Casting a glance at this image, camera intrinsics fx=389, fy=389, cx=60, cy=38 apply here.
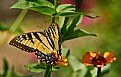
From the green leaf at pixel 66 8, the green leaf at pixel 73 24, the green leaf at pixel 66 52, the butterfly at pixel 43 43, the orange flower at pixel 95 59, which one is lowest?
the orange flower at pixel 95 59

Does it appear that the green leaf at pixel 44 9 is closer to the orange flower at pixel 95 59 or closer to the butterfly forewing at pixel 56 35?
the butterfly forewing at pixel 56 35

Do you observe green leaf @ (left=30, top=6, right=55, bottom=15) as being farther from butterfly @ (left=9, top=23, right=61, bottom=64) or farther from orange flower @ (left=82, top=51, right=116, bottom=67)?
orange flower @ (left=82, top=51, right=116, bottom=67)

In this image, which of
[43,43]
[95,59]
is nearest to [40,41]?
[43,43]

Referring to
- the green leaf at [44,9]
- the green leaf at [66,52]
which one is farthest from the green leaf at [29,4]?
the green leaf at [66,52]

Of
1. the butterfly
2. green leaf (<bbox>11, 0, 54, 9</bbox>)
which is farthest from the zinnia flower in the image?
green leaf (<bbox>11, 0, 54, 9</bbox>)

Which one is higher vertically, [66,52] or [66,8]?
[66,8]

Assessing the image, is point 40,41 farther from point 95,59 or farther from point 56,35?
point 95,59

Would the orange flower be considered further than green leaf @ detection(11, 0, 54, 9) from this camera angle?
Yes

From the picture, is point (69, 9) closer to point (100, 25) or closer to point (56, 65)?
point (56, 65)

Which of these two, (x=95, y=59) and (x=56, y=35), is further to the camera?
(x=95, y=59)
